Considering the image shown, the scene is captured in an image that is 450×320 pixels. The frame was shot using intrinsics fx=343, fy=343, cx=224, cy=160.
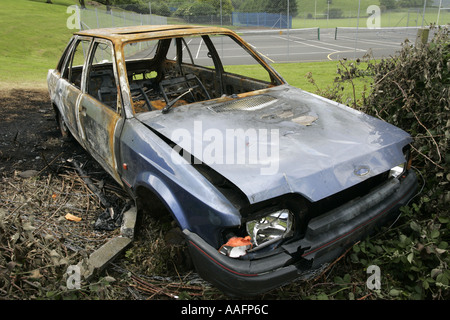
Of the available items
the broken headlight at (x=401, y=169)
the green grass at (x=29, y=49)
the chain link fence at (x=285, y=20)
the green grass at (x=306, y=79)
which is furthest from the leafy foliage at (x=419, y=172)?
the chain link fence at (x=285, y=20)

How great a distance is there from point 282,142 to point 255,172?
0.46 m

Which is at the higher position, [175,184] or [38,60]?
[38,60]

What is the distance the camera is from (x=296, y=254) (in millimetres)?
1987

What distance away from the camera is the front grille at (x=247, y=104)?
3026 millimetres

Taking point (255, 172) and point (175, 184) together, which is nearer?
point (255, 172)

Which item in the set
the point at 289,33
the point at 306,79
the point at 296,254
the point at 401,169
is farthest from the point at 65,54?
the point at 289,33

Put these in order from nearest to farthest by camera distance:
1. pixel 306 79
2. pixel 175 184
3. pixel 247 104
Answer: pixel 175 184
pixel 247 104
pixel 306 79

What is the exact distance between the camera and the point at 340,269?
102 inches

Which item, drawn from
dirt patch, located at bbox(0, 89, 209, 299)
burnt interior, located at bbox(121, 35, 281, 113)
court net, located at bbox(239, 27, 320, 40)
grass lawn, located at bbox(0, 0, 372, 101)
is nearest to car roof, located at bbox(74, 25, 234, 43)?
burnt interior, located at bbox(121, 35, 281, 113)

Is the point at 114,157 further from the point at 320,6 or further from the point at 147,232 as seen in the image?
the point at 320,6

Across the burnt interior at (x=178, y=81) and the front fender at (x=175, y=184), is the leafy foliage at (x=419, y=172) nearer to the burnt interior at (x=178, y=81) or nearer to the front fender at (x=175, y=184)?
the front fender at (x=175, y=184)

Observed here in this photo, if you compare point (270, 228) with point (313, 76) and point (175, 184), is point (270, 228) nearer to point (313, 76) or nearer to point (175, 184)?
point (175, 184)

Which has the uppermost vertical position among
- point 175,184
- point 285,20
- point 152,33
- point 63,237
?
point 285,20
